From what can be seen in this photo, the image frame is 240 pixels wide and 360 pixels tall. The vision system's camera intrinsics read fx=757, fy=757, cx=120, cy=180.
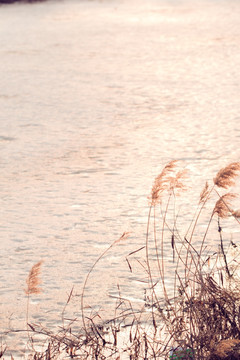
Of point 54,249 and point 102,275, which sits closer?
point 102,275

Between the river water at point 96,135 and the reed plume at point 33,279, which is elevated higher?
the reed plume at point 33,279

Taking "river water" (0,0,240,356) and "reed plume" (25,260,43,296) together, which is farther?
"river water" (0,0,240,356)

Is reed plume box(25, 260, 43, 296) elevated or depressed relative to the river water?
elevated

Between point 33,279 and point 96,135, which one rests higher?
point 33,279

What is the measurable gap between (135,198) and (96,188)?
0.25 m

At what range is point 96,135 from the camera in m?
4.87

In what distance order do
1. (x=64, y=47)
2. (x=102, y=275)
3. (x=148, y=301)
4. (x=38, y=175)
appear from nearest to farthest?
(x=148, y=301) < (x=102, y=275) < (x=38, y=175) < (x=64, y=47)

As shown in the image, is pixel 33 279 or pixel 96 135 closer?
pixel 33 279

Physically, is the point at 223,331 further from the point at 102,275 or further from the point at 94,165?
the point at 94,165

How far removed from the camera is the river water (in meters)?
3.01

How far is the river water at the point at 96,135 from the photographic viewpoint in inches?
118

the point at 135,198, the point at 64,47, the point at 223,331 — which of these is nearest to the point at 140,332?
the point at 223,331

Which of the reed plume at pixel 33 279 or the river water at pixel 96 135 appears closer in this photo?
the reed plume at pixel 33 279

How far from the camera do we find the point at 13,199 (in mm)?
3777
